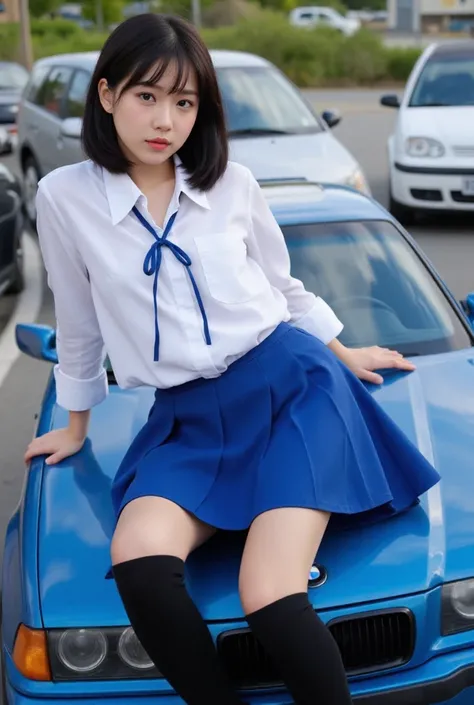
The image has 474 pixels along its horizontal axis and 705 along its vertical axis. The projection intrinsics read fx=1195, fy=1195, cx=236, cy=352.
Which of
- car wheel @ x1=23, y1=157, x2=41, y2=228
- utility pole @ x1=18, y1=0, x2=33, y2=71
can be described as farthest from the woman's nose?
utility pole @ x1=18, y1=0, x2=33, y2=71

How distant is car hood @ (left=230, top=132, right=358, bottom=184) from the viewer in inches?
334

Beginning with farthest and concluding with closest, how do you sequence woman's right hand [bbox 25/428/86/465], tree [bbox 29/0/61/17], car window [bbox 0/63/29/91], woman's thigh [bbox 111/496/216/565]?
tree [bbox 29/0/61/17], car window [bbox 0/63/29/91], woman's right hand [bbox 25/428/86/465], woman's thigh [bbox 111/496/216/565]

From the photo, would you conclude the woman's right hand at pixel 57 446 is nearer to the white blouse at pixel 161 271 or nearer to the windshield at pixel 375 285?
the white blouse at pixel 161 271

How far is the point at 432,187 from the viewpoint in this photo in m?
10.3

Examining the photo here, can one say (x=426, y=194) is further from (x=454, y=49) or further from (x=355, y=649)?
(x=355, y=649)

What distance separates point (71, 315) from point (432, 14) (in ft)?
234

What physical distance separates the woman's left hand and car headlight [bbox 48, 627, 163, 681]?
110 centimetres

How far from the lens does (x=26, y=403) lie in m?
6.07

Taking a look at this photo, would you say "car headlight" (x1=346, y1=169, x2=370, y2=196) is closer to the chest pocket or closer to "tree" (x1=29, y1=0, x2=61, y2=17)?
the chest pocket

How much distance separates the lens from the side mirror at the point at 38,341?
153 inches

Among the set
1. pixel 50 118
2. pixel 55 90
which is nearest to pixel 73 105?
pixel 50 118

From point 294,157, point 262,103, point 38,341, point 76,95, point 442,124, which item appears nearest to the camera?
point 38,341

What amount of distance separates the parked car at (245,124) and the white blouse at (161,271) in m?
5.19

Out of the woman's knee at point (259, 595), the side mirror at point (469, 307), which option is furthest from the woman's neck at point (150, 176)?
the side mirror at point (469, 307)
